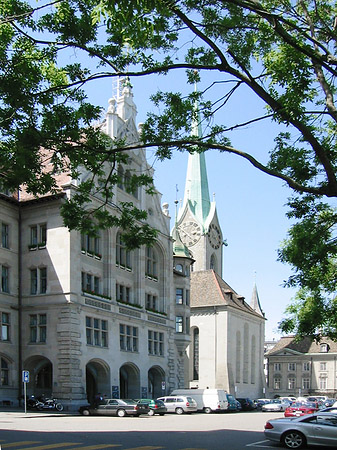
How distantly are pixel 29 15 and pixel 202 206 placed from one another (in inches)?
3709

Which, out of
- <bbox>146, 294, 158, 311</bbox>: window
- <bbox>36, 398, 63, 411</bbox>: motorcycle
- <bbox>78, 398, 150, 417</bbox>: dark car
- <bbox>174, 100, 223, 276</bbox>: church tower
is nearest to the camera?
<bbox>78, 398, 150, 417</bbox>: dark car

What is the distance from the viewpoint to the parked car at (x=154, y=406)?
41.4m

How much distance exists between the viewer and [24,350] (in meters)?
44.4

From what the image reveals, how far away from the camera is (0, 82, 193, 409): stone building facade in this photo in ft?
142

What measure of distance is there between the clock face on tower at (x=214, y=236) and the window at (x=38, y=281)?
6214 cm

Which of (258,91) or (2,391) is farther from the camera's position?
(2,391)

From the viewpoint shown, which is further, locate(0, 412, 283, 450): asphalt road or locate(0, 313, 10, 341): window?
locate(0, 313, 10, 341): window

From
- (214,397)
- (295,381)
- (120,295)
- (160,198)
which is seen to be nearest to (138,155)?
(160,198)

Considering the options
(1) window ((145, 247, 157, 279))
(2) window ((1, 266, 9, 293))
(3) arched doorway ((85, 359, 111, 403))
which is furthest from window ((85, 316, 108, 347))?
(1) window ((145, 247, 157, 279))

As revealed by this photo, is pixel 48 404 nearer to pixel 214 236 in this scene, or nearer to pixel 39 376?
pixel 39 376

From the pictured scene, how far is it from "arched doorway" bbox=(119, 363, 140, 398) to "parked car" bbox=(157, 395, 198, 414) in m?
5.08

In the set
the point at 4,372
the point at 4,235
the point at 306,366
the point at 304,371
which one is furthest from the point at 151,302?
the point at 306,366

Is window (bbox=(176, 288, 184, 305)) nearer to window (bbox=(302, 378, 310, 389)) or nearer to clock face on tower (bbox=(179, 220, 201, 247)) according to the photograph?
clock face on tower (bbox=(179, 220, 201, 247))

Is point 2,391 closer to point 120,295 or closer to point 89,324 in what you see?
point 89,324
